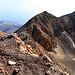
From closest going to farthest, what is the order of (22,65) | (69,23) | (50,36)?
(22,65)
(50,36)
(69,23)

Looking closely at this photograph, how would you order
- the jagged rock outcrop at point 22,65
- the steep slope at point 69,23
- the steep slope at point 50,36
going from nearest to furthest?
1. the jagged rock outcrop at point 22,65
2. the steep slope at point 50,36
3. the steep slope at point 69,23

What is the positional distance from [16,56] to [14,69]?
2869 millimetres

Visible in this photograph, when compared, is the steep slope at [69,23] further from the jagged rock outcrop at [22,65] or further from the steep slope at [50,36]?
the jagged rock outcrop at [22,65]

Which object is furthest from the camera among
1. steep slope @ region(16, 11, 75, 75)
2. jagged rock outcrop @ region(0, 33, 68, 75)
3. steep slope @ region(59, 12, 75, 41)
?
steep slope @ region(59, 12, 75, 41)

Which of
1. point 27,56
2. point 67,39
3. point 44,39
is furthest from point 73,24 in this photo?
point 27,56

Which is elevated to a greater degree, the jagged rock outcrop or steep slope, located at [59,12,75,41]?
steep slope, located at [59,12,75,41]

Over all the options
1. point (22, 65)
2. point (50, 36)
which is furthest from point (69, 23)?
point (22, 65)

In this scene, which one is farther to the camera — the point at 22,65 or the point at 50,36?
the point at 50,36

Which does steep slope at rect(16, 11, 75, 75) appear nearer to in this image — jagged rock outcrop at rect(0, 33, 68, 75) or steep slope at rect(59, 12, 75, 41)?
steep slope at rect(59, 12, 75, 41)

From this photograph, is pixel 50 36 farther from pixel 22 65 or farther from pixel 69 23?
pixel 22 65

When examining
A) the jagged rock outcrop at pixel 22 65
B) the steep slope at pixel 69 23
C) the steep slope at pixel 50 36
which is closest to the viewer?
the jagged rock outcrop at pixel 22 65

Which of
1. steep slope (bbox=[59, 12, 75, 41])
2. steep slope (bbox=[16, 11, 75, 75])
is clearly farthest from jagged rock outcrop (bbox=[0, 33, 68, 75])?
steep slope (bbox=[59, 12, 75, 41])

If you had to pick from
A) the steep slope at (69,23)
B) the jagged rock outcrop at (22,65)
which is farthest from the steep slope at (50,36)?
the jagged rock outcrop at (22,65)

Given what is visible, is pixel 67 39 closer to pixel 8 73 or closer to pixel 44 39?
pixel 44 39
